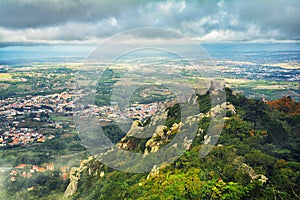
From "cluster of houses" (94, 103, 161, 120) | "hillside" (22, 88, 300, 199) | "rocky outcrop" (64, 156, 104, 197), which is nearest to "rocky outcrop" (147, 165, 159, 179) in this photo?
"hillside" (22, 88, 300, 199)

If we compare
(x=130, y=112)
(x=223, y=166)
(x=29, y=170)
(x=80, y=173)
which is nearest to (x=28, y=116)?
(x=130, y=112)

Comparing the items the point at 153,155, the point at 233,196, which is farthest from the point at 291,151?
the point at 153,155

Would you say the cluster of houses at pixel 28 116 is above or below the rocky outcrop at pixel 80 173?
below

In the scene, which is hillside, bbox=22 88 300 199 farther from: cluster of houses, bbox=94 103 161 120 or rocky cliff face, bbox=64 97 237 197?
cluster of houses, bbox=94 103 161 120

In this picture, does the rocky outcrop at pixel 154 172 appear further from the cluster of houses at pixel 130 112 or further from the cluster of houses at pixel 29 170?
the cluster of houses at pixel 130 112

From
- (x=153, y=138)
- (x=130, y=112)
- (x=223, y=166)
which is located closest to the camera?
(x=223, y=166)

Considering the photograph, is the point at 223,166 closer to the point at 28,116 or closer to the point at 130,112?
the point at 130,112

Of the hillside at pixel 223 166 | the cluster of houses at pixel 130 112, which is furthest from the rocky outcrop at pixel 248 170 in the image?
the cluster of houses at pixel 130 112
